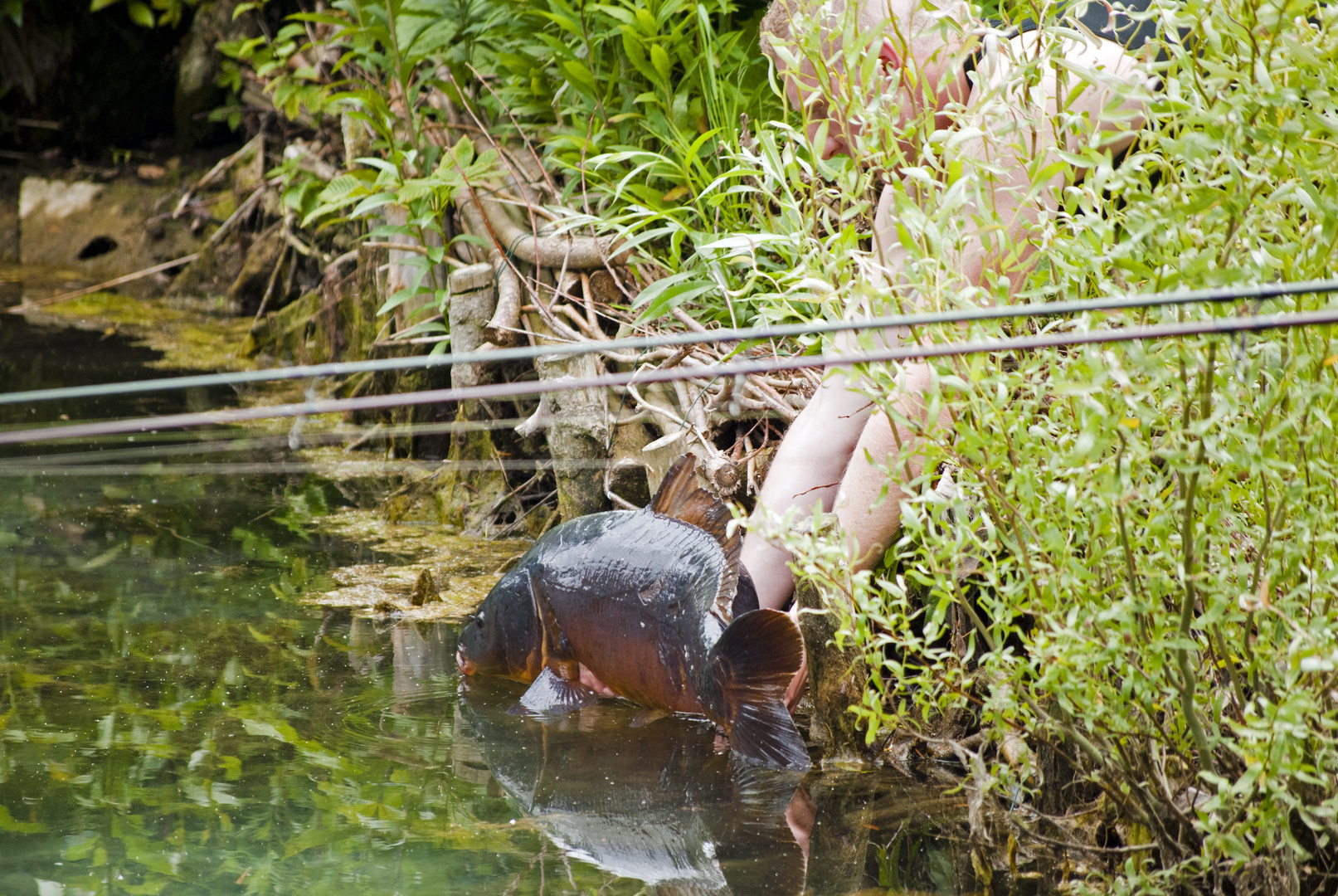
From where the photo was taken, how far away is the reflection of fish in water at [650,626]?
92.9 inches

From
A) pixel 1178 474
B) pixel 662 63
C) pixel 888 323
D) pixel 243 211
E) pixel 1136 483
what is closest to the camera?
pixel 888 323

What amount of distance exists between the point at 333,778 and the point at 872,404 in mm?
1324

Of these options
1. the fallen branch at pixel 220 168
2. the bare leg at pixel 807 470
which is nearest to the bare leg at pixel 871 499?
the bare leg at pixel 807 470

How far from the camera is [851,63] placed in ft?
6.40

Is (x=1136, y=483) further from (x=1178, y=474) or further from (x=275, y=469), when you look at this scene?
(x=275, y=469)

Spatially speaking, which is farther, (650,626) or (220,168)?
(220,168)

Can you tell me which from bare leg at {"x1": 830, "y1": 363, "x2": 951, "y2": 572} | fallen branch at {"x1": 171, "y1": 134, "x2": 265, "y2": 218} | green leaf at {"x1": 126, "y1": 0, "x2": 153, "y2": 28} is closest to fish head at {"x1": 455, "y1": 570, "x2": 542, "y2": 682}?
bare leg at {"x1": 830, "y1": 363, "x2": 951, "y2": 572}

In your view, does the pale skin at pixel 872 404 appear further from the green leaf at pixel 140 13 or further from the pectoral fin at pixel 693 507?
the green leaf at pixel 140 13

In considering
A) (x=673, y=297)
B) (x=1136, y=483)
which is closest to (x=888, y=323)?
(x=1136, y=483)

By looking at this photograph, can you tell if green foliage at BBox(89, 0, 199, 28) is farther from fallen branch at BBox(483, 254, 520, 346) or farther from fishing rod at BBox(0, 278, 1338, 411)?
fishing rod at BBox(0, 278, 1338, 411)

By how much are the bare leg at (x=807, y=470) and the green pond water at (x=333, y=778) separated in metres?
0.37

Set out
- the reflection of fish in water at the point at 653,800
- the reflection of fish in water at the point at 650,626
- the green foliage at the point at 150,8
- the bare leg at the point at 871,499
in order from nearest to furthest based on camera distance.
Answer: the reflection of fish in water at the point at 653,800
the reflection of fish in water at the point at 650,626
the bare leg at the point at 871,499
the green foliage at the point at 150,8

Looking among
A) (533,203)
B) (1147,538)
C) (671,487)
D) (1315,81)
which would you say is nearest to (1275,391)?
(1147,538)

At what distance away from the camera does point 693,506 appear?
2.76 metres
